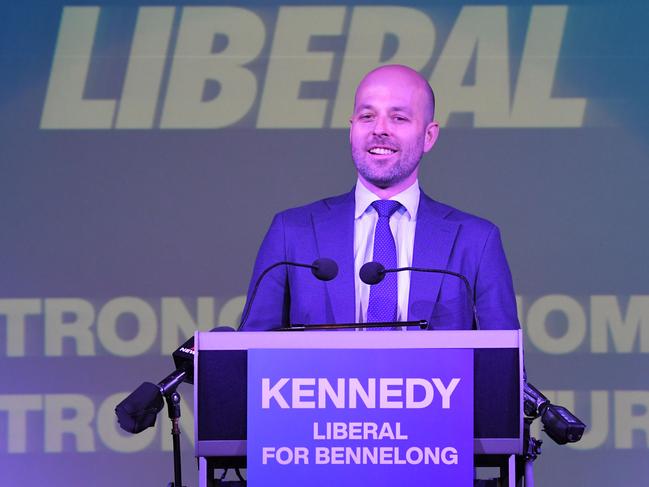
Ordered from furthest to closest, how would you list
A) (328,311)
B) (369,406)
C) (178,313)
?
(178,313)
(328,311)
(369,406)

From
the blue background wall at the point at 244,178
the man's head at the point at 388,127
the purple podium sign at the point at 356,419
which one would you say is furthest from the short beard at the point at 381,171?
the blue background wall at the point at 244,178

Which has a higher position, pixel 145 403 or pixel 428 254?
pixel 428 254

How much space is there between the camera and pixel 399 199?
3.20m

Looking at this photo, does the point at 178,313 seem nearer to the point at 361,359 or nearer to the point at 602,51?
the point at 602,51

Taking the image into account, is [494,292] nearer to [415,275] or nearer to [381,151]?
[415,275]

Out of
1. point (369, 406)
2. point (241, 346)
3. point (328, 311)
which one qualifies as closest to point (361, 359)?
point (369, 406)

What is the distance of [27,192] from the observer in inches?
184

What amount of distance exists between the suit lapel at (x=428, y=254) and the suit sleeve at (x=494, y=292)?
0.33 feet

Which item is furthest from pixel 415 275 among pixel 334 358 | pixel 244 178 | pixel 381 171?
pixel 244 178

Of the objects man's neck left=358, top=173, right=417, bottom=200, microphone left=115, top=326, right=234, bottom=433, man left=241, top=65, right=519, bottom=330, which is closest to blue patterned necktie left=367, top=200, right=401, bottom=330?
man left=241, top=65, right=519, bottom=330

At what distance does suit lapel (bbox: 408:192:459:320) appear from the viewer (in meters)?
3.00

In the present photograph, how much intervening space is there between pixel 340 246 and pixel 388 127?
1.13 feet

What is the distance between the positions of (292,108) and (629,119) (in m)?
1.32

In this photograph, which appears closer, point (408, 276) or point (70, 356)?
point (408, 276)
